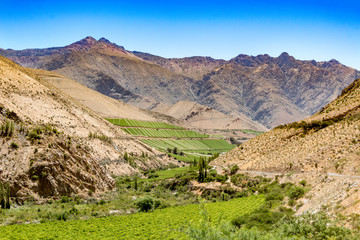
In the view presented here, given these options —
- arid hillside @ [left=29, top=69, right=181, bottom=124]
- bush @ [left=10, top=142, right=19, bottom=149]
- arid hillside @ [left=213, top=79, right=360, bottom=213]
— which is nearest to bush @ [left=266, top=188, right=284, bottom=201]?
arid hillside @ [left=213, top=79, right=360, bottom=213]

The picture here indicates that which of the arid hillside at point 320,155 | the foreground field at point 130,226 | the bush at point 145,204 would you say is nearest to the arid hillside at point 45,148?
the bush at point 145,204

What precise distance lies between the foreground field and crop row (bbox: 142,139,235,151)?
82.3m

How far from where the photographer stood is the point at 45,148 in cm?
4397

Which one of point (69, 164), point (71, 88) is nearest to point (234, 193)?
point (69, 164)

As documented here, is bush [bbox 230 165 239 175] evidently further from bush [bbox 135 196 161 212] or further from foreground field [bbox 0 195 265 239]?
bush [bbox 135 196 161 212]

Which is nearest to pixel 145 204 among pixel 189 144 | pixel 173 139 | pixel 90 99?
pixel 173 139

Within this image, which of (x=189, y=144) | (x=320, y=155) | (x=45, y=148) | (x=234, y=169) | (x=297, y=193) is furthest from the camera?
(x=189, y=144)

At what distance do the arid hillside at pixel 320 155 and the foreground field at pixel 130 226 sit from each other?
26.7ft

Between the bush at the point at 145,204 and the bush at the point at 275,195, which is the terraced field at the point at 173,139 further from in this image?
the bush at the point at 275,195

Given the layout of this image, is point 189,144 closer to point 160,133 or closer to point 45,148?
point 160,133

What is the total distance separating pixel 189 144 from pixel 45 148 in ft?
364

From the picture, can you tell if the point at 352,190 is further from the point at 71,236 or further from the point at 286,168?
the point at 71,236

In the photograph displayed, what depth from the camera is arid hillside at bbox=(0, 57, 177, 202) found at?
40.1m

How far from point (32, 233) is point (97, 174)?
22.0m
